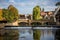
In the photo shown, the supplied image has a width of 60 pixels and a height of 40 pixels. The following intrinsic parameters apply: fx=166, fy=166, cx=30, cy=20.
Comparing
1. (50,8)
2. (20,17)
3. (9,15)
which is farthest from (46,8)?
(9,15)

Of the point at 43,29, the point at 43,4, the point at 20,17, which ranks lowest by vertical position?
the point at 43,29

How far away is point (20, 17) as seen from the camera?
31.9 feet

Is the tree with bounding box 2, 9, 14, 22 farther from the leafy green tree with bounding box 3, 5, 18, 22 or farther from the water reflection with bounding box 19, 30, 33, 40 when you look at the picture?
the water reflection with bounding box 19, 30, 33, 40

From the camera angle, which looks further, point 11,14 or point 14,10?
point 11,14

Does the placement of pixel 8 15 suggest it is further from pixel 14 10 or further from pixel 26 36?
pixel 26 36

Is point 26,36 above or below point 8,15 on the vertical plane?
below

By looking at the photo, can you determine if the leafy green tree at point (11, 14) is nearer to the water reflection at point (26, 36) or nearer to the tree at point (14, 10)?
the tree at point (14, 10)

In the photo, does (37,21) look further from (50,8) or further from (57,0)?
(57,0)

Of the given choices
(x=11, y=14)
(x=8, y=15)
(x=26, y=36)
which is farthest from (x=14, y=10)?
(x=26, y=36)

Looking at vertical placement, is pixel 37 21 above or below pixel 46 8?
below

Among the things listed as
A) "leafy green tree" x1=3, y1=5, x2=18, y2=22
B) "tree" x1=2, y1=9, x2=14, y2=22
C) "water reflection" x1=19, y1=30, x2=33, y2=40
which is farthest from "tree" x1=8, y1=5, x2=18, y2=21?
"water reflection" x1=19, y1=30, x2=33, y2=40

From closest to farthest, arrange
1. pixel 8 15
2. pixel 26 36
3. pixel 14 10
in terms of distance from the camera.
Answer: pixel 26 36
pixel 14 10
pixel 8 15

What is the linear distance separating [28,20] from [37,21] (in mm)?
535

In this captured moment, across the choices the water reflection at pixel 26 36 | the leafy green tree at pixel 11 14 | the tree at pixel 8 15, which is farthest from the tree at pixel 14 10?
the water reflection at pixel 26 36
